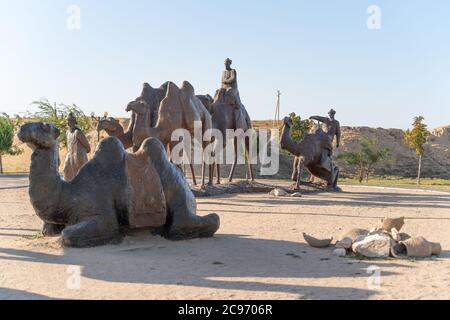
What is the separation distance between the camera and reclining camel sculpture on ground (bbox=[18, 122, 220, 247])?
262 inches

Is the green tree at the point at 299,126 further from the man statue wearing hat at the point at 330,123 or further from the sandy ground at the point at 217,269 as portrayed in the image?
the sandy ground at the point at 217,269

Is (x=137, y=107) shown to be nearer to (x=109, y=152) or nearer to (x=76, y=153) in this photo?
(x=76, y=153)

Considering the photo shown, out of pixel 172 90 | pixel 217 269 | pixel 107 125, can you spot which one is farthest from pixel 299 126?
pixel 217 269

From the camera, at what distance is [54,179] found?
675 cm

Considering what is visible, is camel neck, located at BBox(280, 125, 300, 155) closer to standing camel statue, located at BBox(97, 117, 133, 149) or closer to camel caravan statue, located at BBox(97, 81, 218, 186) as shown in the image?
camel caravan statue, located at BBox(97, 81, 218, 186)

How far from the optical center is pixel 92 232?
6652 millimetres

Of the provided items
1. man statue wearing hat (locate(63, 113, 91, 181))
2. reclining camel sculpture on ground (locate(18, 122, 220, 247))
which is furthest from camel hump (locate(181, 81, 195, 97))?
reclining camel sculpture on ground (locate(18, 122, 220, 247))

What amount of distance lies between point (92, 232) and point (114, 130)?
6.45 m

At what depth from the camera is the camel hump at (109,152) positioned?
7.21 metres

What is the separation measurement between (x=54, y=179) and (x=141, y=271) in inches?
77.4

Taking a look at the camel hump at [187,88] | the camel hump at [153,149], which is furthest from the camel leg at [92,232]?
the camel hump at [187,88]

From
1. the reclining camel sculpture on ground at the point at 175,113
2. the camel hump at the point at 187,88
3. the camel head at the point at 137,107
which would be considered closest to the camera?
the camel head at the point at 137,107

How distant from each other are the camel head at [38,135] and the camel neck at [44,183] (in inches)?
3.7
